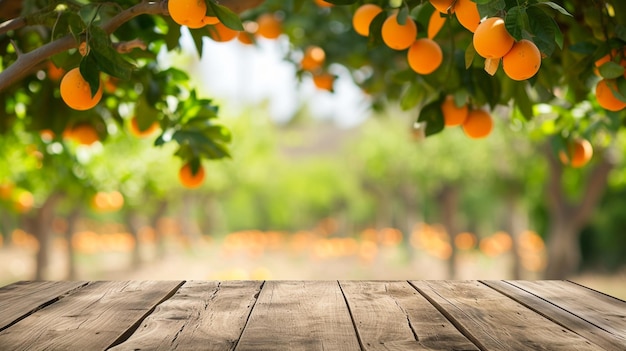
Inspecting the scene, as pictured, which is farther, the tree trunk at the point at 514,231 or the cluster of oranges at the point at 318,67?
the tree trunk at the point at 514,231

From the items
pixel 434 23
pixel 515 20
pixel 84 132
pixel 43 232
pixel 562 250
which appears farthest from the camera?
pixel 43 232

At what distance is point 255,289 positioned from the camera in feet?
5.72

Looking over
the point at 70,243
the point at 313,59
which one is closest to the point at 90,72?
the point at 313,59

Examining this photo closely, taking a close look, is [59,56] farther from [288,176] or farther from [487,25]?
[288,176]

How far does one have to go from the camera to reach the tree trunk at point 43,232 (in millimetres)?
7477

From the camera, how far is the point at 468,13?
4.00ft

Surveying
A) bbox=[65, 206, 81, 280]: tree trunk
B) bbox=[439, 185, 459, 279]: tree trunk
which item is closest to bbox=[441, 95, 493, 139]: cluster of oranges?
bbox=[65, 206, 81, 280]: tree trunk

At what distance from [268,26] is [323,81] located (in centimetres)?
36

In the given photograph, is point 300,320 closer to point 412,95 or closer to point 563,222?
point 412,95

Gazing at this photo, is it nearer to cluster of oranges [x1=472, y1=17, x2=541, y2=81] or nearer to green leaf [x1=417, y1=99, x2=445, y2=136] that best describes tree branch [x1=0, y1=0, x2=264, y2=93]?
cluster of oranges [x1=472, y1=17, x2=541, y2=81]

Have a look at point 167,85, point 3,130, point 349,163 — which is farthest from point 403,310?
point 349,163

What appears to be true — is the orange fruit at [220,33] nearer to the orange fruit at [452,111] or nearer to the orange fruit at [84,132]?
the orange fruit at [452,111]

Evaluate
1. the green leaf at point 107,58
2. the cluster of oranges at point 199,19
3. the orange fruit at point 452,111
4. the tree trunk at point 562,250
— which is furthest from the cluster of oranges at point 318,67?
the tree trunk at point 562,250

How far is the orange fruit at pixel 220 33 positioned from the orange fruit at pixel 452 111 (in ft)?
1.96
